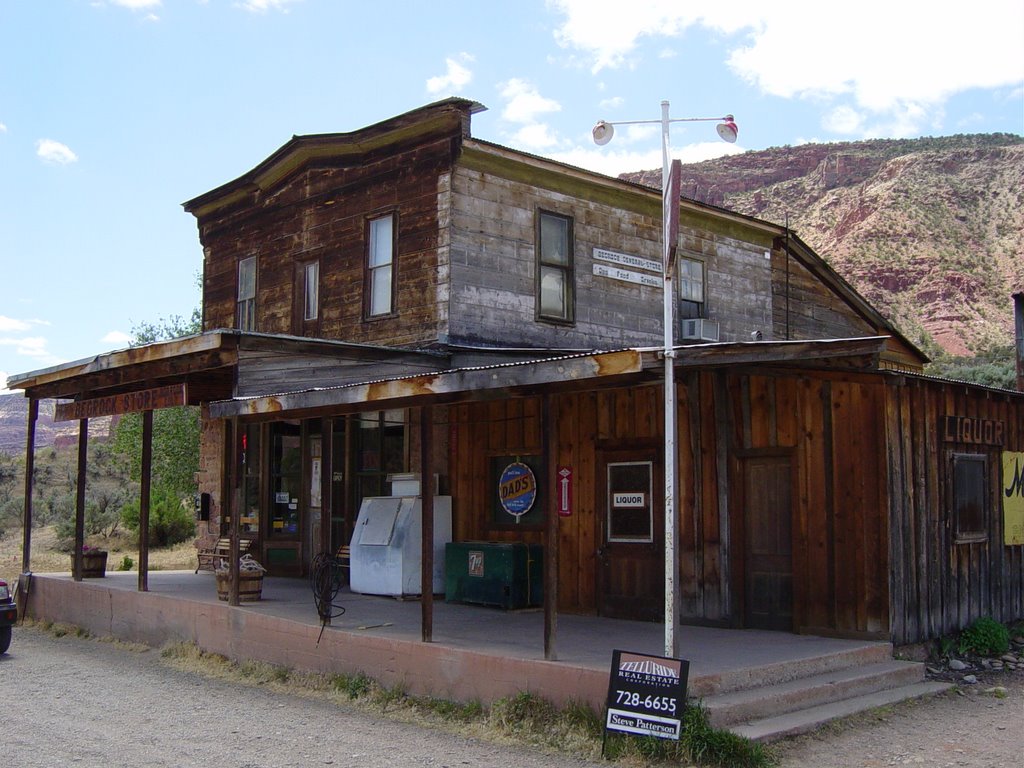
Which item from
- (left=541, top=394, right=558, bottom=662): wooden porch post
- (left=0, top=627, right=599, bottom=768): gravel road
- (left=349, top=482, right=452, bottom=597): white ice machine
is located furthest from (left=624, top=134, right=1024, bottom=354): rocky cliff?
(left=0, top=627, right=599, bottom=768): gravel road

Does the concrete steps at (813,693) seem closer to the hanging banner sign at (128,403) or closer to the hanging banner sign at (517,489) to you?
the hanging banner sign at (517,489)

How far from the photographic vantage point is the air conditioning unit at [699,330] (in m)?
16.0

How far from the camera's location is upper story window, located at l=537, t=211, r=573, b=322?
14750mm

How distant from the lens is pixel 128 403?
1344 centimetres

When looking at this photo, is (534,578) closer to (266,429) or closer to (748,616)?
(748,616)

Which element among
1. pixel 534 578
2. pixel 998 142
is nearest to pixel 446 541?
pixel 534 578

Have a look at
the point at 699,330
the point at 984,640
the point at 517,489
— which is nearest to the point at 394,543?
the point at 517,489

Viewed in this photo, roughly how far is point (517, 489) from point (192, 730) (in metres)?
5.29

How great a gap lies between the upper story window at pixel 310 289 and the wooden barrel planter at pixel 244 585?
4.78 m

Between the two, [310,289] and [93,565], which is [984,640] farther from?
[93,565]

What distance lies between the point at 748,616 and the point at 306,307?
8.52m

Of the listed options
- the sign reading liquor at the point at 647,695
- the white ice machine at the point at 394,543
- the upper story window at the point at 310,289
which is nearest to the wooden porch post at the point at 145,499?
the white ice machine at the point at 394,543

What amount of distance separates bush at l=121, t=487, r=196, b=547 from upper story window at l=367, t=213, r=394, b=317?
14917mm

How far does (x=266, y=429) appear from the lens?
54.0 ft
